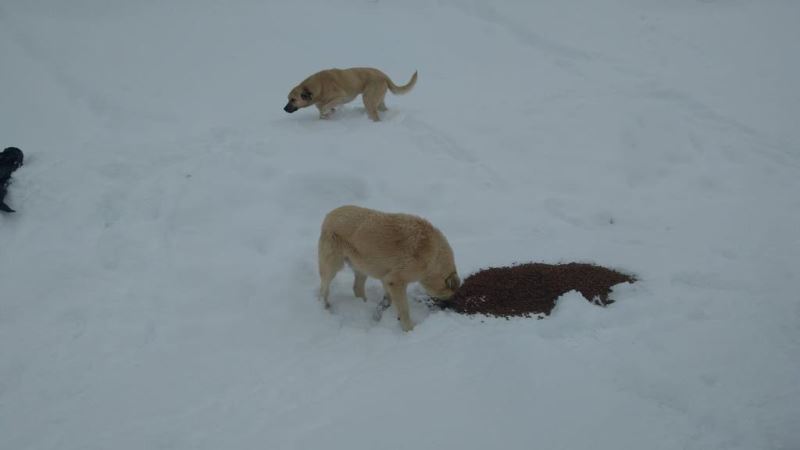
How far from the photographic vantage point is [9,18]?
14.0 metres

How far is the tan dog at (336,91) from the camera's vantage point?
1021 cm

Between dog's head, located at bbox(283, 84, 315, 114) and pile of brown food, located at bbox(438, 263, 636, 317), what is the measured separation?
5.78 m

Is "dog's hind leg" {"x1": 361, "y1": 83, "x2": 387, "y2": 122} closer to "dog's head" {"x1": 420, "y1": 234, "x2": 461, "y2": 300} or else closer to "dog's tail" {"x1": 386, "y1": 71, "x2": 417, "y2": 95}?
"dog's tail" {"x1": 386, "y1": 71, "x2": 417, "y2": 95}

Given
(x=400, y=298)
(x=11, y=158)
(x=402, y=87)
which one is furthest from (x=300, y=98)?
(x=400, y=298)

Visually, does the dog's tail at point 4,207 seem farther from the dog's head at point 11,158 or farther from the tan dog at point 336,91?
the tan dog at point 336,91

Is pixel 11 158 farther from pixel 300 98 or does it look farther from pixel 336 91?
pixel 336 91

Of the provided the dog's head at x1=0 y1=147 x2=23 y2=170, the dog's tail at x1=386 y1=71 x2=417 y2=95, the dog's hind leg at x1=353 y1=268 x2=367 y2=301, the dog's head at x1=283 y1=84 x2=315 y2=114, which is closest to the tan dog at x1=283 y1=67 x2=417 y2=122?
the dog's head at x1=283 y1=84 x2=315 y2=114

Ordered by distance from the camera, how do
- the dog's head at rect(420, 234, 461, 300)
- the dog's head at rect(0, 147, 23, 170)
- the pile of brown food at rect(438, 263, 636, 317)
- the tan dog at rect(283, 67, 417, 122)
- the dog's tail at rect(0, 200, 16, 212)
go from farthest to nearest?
1. the tan dog at rect(283, 67, 417, 122)
2. the dog's head at rect(0, 147, 23, 170)
3. the dog's tail at rect(0, 200, 16, 212)
4. the pile of brown food at rect(438, 263, 636, 317)
5. the dog's head at rect(420, 234, 461, 300)

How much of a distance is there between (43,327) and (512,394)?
513 cm

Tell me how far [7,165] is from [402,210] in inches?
243

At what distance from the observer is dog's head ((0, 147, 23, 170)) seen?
7.69 meters

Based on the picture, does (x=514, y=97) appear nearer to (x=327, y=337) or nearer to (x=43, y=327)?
(x=327, y=337)

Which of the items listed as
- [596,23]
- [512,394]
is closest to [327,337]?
[512,394]

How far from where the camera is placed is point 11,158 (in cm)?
777
